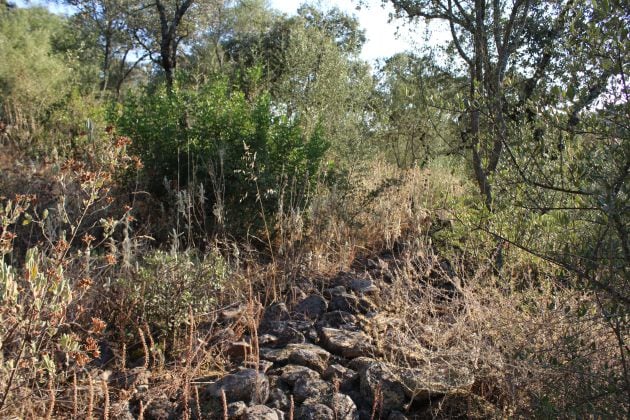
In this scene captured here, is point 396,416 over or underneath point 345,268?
underneath

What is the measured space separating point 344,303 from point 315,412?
1.38 m

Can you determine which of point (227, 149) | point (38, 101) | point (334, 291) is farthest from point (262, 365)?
point (38, 101)

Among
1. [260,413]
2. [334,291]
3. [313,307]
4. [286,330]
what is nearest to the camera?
[260,413]

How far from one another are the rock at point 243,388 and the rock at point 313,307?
108 centimetres

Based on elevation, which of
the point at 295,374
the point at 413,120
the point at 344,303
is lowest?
the point at 295,374

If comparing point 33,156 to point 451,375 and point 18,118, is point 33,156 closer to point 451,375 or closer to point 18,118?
point 18,118

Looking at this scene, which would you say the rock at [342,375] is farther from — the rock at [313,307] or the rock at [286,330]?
the rock at [313,307]

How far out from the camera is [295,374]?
3.29m

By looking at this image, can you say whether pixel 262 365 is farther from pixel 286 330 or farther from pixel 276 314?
pixel 276 314

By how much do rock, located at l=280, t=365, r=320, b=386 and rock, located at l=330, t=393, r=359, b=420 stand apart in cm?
25

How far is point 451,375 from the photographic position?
3176 millimetres

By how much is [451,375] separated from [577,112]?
144 cm

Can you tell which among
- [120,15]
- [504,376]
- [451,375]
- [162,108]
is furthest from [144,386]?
[120,15]

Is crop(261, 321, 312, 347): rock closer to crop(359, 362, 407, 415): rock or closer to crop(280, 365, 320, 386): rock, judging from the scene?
crop(280, 365, 320, 386): rock
